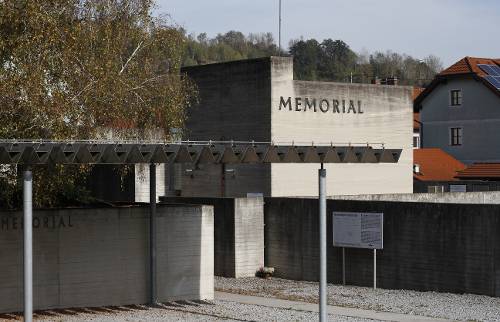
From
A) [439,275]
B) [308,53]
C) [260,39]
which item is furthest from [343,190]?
[308,53]

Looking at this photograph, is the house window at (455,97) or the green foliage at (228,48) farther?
the green foliage at (228,48)

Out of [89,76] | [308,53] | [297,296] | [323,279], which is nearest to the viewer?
[323,279]

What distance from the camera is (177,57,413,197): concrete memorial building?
122ft

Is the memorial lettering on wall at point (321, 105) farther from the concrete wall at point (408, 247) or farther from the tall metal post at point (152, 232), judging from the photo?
the tall metal post at point (152, 232)

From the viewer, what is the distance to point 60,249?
1922cm

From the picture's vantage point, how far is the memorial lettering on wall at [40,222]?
18.6m

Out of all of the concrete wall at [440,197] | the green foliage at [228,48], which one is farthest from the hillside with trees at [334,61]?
the concrete wall at [440,197]

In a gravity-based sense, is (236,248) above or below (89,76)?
below

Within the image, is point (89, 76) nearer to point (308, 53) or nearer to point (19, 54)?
point (19, 54)

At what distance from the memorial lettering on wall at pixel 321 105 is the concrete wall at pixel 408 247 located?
11.0 metres

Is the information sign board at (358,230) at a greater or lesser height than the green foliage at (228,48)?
lesser

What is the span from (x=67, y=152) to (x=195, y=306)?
5.69 m

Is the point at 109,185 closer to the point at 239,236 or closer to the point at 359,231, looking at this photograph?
the point at 239,236

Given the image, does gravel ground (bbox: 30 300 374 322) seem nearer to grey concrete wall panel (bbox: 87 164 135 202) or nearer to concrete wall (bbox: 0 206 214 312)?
concrete wall (bbox: 0 206 214 312)
